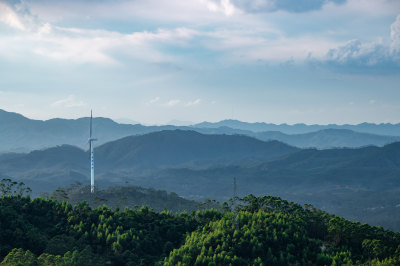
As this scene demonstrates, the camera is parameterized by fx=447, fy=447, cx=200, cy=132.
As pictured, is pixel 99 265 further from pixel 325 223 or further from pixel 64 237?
pixel 325 223

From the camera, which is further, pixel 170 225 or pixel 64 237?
pixel 170 225

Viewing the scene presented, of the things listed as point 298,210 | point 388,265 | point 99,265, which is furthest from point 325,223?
point 99,265

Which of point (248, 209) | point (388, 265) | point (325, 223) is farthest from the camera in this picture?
point (248, 209)

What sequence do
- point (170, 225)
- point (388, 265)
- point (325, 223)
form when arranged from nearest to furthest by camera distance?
point (388, 265) → point (325, 223) → point (170, 225)
